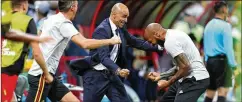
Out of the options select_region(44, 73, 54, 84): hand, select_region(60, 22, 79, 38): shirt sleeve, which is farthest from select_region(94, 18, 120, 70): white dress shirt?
select_region(44, 73, 54, 84): hand

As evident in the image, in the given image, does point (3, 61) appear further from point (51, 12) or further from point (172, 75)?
point (51, 12)

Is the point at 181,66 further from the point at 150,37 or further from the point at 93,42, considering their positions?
the point at 93,42

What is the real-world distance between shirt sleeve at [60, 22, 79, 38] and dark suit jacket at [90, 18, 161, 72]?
2.76 feet

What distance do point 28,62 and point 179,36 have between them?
4049mm

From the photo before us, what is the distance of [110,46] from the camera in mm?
10664

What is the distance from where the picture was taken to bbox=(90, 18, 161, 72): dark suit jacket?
1042 cm

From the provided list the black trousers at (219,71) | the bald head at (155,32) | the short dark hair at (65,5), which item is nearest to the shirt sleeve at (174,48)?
the bald head at (155,32)

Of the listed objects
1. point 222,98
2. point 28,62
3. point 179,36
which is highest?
point 179,36

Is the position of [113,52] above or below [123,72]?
above

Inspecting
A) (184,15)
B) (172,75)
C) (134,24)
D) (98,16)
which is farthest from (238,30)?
(172,75)

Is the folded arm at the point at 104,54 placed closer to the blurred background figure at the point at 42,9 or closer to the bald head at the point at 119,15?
the bald head at the point at 119,15

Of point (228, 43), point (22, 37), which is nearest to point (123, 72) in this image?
point (22, 37)

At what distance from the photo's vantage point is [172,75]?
424 inches

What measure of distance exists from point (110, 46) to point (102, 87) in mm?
579
